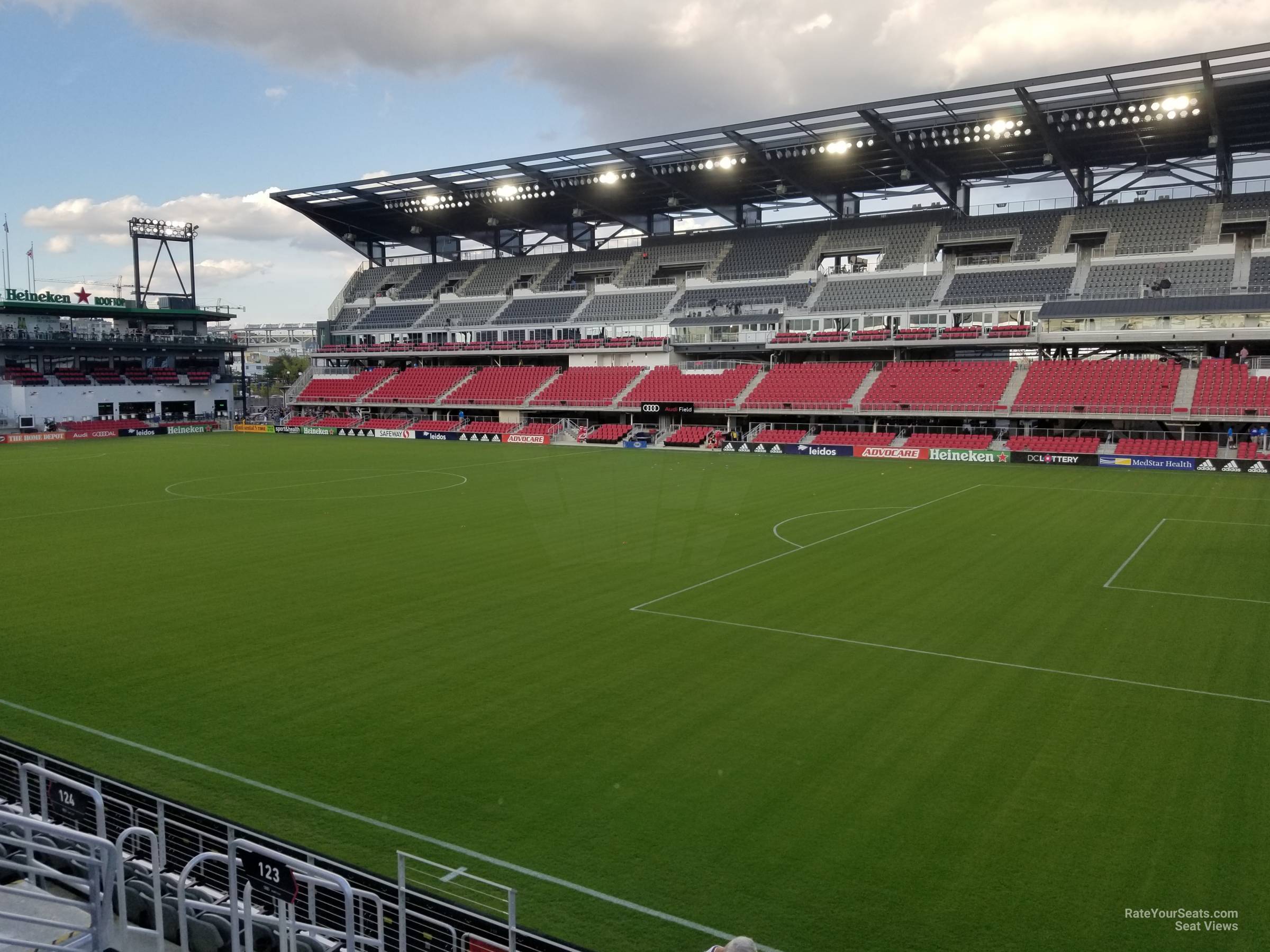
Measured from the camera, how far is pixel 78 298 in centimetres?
7694

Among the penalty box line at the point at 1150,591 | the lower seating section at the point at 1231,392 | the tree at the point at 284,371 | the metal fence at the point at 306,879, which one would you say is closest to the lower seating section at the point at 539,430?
the lower seating section at the point at 1231,392

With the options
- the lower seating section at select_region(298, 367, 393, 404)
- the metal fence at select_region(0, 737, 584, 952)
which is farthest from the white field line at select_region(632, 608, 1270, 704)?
the lower seating section at select_region(298, 367, 393, 404)

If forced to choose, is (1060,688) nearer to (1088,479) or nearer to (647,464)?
(1088,479)

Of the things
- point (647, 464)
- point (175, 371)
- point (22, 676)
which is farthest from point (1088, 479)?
point (175, 371)

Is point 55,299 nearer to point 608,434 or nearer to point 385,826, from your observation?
point 608,434

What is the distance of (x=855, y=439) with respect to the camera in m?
51.9

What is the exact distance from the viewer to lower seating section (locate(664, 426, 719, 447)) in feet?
184

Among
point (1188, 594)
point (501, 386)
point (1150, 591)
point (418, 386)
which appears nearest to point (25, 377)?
point (418, 386)

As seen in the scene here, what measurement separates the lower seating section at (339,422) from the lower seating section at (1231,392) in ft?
187

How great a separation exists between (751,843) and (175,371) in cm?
8872

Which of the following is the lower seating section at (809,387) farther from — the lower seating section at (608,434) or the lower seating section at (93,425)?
the lower seating section at (93,425)

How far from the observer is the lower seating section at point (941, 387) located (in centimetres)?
5097

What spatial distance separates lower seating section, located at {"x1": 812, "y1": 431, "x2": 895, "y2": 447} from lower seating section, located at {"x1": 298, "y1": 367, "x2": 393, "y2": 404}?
41.1m

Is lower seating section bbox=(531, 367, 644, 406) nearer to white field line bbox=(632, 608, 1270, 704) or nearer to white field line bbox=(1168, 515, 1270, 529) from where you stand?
white field line bbox=(1168, 515, 1270, 529)
